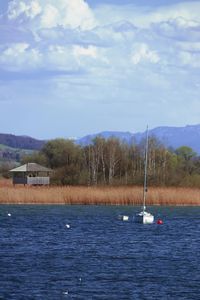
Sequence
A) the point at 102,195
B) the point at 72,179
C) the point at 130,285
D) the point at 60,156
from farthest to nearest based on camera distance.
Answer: the point at 60,156, the point at 72,179, the point at 102,195, the point at 130,285

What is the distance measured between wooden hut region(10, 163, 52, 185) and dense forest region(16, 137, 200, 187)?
2.79 m

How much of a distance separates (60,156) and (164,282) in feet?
254

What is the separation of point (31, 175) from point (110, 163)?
10159 millimetres

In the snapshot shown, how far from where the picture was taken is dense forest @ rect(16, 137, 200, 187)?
96.2 meters

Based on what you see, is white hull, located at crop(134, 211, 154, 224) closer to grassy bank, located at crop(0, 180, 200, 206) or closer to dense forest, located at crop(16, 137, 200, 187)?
grassy bank, located at crop(0, 180, 200, 206)

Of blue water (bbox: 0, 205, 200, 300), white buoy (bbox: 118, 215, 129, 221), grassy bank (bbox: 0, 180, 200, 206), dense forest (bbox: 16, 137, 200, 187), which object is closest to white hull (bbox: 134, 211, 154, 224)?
blue water (bbox: 0, 205, 200, 300)

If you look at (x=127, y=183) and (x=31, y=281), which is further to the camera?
(x=127, y=183)

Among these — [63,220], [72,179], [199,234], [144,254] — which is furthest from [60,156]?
[144,254]

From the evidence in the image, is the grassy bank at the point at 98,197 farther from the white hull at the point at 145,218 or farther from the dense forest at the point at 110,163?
the dense forest at the point at 110,163

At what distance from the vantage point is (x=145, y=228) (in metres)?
58.4

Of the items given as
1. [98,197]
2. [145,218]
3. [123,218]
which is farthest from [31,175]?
[145,218]

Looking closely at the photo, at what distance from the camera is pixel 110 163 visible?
102875 millimetres

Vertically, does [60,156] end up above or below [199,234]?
above

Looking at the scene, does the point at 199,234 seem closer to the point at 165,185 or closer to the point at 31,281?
the point at 31,281
